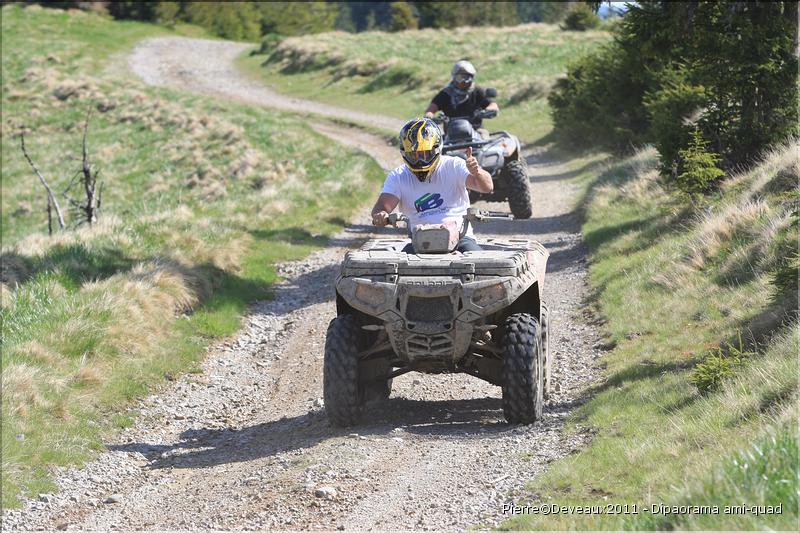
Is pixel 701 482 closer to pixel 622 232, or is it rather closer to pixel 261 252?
pixel 622 232

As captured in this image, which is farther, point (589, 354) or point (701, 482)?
point (589, 354)

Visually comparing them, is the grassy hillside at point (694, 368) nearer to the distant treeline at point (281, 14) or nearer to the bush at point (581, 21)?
the bush at point (581, 21)

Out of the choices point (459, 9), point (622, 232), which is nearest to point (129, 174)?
point (622, 232)

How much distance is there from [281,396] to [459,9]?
75.3m

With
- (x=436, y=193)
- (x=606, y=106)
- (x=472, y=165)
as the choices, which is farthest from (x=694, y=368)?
(x=606, y=106)

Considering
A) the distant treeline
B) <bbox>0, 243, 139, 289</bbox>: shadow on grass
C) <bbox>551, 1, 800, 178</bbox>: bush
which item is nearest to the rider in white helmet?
<bbox>551, 1, 800, 178</bbox>: bush

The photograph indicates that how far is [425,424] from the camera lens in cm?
848

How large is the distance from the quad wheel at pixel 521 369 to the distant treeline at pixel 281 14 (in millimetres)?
68003

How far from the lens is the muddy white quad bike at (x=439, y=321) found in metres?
7.75

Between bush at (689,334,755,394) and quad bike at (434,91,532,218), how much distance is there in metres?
6.76

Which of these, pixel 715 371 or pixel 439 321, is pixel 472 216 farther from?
pixel 715 371

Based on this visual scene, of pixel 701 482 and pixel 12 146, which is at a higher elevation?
pixel 701 482

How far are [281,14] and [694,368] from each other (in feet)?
277

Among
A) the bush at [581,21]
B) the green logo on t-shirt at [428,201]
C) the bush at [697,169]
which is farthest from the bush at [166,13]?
the green logo on t-shirt at [428,201]
